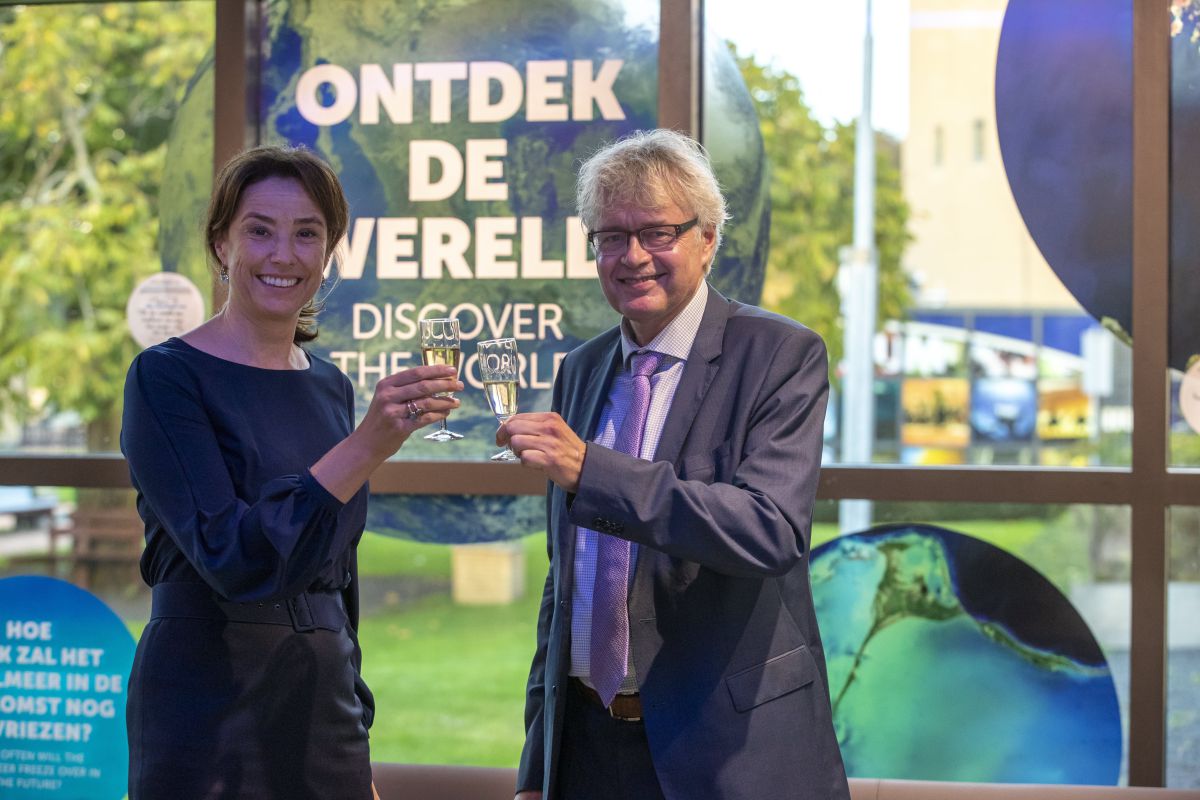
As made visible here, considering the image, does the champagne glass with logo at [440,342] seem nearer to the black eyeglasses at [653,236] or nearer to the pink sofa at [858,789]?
the black eyeglasses at [653,236]

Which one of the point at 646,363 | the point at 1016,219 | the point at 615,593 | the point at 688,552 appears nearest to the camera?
the point at 688,552

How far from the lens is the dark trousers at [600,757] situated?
2119mm

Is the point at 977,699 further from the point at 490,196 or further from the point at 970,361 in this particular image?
the point at 970,361

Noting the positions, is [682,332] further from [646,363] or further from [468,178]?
[468,178]

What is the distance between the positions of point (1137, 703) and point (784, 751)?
1754mm

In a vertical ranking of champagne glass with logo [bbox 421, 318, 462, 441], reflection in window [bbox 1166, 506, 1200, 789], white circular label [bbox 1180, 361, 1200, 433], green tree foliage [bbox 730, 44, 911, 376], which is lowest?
reflection in window [bbox 1166, 506, 1200, 789]

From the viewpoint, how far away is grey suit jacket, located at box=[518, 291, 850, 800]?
199cm

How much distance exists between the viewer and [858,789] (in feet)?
11.1

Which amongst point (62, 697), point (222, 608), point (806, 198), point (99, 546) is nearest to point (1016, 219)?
point (806, 198)

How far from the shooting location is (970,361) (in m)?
13.9

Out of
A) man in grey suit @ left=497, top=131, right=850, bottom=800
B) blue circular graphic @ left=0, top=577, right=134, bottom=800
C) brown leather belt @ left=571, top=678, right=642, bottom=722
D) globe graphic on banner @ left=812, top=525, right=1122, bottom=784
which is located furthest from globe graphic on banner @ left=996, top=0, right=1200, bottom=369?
blue circular graphic @ left=0, top=577, right=134, bottom=800

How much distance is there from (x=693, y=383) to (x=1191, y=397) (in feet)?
6.33

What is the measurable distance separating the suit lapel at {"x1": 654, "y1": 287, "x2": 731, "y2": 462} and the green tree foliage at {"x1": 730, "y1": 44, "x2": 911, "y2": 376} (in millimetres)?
1666

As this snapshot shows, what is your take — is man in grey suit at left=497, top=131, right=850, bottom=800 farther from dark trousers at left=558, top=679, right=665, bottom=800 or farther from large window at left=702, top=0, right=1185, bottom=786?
large window at left=702, top=0, right=1185, bottom=786
